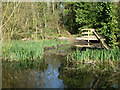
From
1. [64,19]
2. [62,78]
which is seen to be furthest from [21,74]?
[64,19]

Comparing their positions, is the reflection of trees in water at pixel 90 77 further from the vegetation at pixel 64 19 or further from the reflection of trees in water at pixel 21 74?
the vegetation at pixel 64 19

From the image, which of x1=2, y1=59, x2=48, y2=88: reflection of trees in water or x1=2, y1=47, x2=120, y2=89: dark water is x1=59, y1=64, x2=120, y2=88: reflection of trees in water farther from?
x1=2, y1=59, x2=48, y2=88: reflection of trees in water

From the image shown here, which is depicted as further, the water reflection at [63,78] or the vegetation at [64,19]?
the vegetation at [64,19]

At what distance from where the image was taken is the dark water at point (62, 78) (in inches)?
127

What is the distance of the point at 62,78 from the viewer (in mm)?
3678

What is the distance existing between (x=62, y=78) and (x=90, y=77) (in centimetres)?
70

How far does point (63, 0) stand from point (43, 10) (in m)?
6.49

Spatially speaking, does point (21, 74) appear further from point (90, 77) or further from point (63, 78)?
point (90, 77)

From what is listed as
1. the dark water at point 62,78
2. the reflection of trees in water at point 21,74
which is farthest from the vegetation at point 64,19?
the dark water at point 62,78

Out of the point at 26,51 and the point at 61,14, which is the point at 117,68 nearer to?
the point at 26,51

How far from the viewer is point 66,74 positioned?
13.0 feet

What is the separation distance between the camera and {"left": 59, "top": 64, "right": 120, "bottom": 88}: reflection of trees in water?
10.6ft

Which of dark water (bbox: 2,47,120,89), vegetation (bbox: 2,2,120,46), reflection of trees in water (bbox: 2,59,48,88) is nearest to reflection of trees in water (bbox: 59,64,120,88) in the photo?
dark water (bbox: 2,47,120,89)

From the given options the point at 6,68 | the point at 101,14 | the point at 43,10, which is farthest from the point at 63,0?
the point at 6,68
